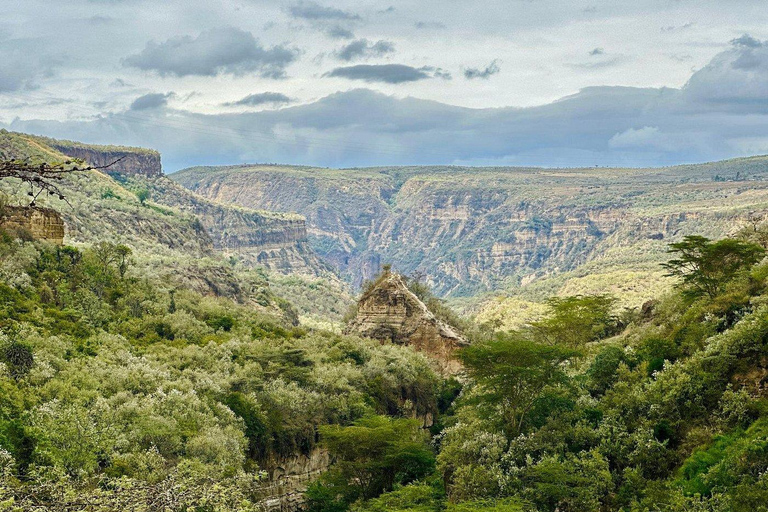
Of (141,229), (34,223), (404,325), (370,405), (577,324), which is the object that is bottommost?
(370,405)

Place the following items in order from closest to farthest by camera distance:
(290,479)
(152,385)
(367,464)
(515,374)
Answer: (367,464) → (152,385) → (515,374) → (290,479)

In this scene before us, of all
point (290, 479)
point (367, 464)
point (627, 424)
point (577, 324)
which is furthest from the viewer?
point (577, 324)

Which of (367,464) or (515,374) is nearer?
(367,464)

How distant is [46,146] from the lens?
559 feet

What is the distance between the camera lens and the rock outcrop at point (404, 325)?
3243 inches

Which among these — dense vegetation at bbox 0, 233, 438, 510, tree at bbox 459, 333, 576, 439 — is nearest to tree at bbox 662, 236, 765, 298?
tree at bbox 459, 333, 576, 439

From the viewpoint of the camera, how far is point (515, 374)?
4962cm

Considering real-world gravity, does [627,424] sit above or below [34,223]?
below

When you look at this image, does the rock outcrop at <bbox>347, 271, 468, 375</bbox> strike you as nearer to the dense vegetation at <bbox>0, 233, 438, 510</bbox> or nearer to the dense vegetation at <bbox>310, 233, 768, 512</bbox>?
the dense vegetation at <bbox>0, 233, 438, 510</bbox>

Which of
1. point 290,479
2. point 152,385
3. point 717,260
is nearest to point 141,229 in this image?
point 290,479

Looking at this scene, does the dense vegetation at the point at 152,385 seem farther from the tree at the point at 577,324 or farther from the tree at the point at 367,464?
the tree at the point at 577,324

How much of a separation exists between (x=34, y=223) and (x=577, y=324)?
43269 mm

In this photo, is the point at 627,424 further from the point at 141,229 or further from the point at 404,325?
the point at 141,229

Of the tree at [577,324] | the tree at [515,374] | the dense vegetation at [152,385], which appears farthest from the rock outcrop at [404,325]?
the tree at [515,374]
